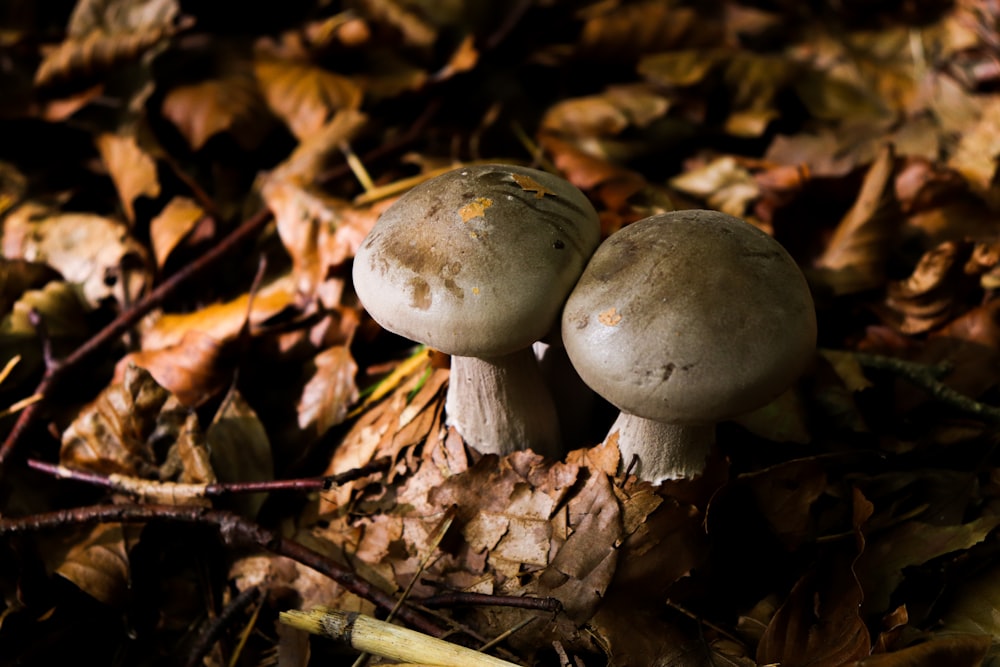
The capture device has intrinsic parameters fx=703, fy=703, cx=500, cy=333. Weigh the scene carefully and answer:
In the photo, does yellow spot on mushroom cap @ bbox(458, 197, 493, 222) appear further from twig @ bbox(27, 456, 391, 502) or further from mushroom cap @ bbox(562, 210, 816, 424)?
twig @ bbox(27, 456, 391, 502)

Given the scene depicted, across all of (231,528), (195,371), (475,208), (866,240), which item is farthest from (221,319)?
(866,240)

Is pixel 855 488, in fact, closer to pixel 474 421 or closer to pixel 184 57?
pixel 474 421

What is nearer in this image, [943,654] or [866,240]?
[943,654]

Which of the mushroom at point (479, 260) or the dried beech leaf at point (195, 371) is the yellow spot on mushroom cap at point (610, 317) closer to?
the mushroom at point (479, 260)

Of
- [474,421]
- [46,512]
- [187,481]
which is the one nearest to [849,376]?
[474,421]

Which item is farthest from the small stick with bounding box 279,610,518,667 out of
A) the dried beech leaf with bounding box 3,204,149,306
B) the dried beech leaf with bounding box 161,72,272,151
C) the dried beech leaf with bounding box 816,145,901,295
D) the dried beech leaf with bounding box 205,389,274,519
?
the dried beech leaf with bounding box 161,72,272,151

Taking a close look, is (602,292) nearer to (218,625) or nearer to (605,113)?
(218,625)

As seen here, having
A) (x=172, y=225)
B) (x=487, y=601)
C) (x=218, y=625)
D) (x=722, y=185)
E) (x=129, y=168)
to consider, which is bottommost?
(x=218, y=625)

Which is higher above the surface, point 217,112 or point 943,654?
point 217,112

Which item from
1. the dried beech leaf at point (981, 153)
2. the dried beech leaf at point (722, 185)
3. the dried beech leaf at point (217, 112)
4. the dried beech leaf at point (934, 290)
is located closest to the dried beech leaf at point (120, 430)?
the dried beech leaf at point (217, 112)
